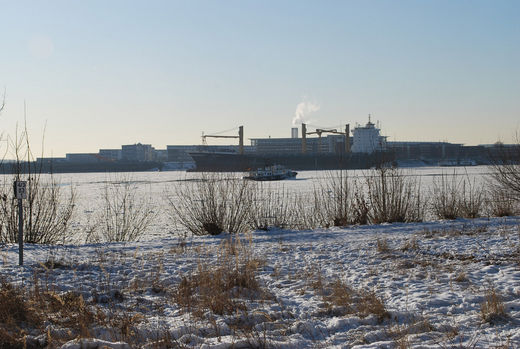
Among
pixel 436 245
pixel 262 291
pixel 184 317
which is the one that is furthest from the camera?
pixel 436 245

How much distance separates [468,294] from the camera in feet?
14.3

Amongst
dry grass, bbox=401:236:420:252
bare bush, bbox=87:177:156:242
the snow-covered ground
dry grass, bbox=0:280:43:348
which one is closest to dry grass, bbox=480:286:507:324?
the snow-covered ground

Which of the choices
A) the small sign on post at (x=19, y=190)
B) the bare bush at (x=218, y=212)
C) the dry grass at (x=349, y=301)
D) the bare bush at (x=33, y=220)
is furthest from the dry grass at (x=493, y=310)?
the bare bush at (x=33, y=220)

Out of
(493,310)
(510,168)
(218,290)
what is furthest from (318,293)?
(510,168)

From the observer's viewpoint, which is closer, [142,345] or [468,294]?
[142,345]

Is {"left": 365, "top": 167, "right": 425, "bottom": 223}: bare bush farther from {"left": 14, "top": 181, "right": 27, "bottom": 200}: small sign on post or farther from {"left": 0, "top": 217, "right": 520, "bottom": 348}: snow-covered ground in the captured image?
{"left": 14, "top": 181, "right": 27, "bottom": 200}: small sign on post

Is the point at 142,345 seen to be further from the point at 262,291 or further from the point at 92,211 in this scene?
the point at 92,211

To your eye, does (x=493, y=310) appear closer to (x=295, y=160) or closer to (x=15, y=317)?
(x=15, y=317)

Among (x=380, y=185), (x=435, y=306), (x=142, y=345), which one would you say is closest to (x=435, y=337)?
(x=435, y=306)

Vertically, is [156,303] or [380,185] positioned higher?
[380,185]

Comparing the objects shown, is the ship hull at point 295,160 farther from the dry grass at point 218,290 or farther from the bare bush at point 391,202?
the dry grass at point 218,290

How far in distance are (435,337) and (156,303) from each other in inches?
95.3

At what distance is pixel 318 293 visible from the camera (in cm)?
467

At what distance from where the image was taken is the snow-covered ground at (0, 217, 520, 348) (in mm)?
3455
